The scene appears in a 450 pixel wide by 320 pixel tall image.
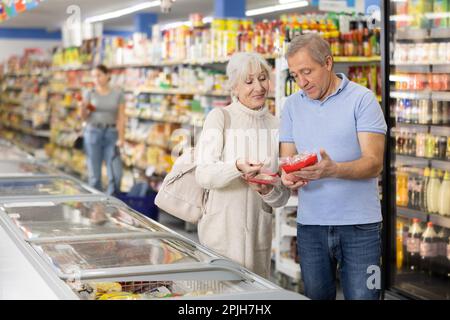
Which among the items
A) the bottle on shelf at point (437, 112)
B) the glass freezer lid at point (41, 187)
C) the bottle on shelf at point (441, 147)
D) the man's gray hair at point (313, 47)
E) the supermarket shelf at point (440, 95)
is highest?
the man's gray hair at point (313, 47)

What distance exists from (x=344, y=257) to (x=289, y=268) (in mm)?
2768

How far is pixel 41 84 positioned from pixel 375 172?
1381 centimetres

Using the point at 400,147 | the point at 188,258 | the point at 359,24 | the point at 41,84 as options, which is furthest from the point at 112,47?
the point at 188,258

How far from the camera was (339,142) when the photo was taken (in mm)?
2766

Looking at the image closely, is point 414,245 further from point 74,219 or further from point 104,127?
point 104,127

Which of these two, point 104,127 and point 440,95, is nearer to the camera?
point 440,95

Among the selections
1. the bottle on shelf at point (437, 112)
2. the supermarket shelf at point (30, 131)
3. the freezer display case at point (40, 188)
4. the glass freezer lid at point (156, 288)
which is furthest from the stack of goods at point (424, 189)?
the supermarket shelf at point (30, 131)

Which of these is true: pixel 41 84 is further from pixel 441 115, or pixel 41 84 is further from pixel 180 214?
pixel 180 214

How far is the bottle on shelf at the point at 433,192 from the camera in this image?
5035 mm

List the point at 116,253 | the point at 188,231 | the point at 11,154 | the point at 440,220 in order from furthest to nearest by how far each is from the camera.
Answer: the point at 188,231
the point at 11,154
the point at 440,220
the point at 116,253

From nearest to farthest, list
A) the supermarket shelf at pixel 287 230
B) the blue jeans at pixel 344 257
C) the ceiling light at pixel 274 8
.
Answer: the blue jeans at pixel 344 257 < the supermarket shelf at pixel 287 230 < the ceiling light at pixel 274 8

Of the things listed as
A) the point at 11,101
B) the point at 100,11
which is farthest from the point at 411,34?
the point at 11,101

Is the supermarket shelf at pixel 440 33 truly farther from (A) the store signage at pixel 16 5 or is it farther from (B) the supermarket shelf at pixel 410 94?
(A) the store signage at pixel 16 5

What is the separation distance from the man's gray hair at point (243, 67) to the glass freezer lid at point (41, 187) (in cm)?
127
